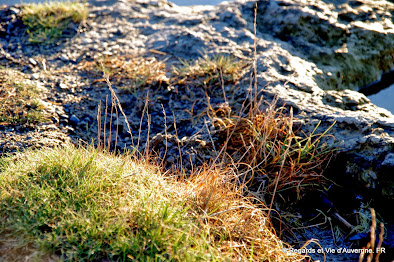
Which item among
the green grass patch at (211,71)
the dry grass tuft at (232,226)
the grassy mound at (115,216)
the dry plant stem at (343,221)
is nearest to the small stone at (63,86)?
the green grass patch at (211,71)

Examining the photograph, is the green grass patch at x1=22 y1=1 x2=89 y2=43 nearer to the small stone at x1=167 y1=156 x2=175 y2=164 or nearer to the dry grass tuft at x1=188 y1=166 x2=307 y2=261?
the small stone at x1=167 y1=156 x2=175 y2=164

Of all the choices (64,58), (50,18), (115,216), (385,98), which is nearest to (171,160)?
(115,216)

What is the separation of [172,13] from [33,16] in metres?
1.89

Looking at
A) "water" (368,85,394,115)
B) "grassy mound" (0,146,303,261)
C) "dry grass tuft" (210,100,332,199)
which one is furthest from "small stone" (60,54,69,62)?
"water" (368,85,394,115)

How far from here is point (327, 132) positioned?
303 centimetres

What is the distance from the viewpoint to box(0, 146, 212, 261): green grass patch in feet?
6.03

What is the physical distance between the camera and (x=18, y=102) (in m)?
3.40

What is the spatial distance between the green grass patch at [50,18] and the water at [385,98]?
3888mm

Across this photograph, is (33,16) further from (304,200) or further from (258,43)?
(304,200)

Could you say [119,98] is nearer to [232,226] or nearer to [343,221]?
[232,226]

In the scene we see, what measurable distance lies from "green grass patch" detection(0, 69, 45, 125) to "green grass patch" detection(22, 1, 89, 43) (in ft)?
3.57

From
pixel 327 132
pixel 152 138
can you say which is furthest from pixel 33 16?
pixel 327 132

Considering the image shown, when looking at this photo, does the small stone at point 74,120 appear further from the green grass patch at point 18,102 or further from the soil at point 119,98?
the green grass patch at point 18,102

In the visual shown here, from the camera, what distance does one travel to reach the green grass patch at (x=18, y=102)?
3232 mm
